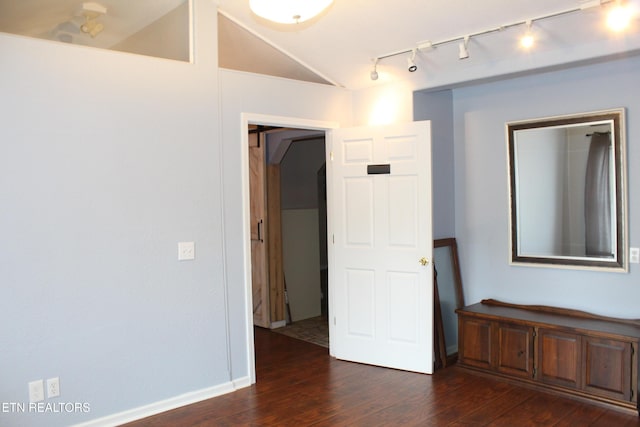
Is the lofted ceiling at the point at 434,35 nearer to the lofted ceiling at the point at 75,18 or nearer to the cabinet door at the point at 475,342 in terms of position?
the lofted ceiling at the point at 75,18

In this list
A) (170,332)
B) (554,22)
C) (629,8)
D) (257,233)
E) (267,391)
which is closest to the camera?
(629,8)

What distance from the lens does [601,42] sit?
3367 mm

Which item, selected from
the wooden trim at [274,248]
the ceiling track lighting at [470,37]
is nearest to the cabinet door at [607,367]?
the ceiling track lighting at [470,37]

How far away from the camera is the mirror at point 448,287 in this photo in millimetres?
4512

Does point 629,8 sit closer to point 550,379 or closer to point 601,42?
point 601,42

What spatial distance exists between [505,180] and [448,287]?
112 centimetres

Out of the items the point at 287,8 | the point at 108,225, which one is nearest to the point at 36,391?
the point at 108,225

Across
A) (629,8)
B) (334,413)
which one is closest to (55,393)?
(334,413)

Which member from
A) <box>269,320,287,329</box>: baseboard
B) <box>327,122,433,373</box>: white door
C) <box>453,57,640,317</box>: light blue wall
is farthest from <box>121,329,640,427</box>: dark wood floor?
<box>269,320,287,329</box>: baseboard

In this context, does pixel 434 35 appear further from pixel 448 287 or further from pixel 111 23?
pixel 111 23

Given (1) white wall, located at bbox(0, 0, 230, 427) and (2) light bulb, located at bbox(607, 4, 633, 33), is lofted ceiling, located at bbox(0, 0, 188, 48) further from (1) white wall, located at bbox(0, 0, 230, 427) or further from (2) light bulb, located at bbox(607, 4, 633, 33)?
(2) light bulb, located at bbox(607, 4, 633, 33)

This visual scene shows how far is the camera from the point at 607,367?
3350mm

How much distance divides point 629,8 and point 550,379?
2.56 metres

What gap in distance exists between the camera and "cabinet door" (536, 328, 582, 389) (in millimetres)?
3488
